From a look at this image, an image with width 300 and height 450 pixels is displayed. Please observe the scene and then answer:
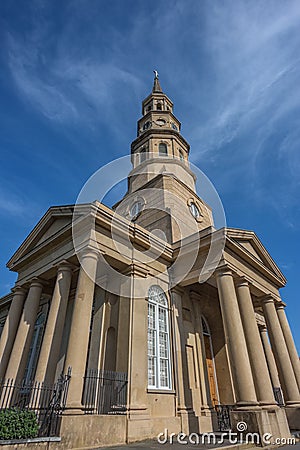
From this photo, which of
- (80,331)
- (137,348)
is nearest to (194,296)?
(137,348)

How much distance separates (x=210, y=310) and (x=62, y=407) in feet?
31.8

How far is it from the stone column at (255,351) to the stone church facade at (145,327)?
0.13ft

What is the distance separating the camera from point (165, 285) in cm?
1327

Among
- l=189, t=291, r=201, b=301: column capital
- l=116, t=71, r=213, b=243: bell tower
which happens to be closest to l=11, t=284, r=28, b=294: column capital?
l=116, t=71, r=213, b=243: bell tower

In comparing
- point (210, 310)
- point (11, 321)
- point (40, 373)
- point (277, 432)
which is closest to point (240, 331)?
point (277, 432)

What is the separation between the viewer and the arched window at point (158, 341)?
11195 mm

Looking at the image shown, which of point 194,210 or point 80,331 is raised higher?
point 194,210

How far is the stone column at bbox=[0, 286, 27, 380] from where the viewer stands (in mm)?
12344

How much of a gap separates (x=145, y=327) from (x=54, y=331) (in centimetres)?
332

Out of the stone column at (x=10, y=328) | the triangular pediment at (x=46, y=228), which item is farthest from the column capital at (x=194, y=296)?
the stone column at (x=10, y=328)

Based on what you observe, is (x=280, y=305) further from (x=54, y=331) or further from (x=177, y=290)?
(x=54, y=331)

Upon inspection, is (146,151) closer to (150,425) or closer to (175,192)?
(175,192)

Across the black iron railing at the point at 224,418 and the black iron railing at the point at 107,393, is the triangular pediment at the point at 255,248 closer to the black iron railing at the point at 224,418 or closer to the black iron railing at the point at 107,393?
the black iron railing at the point at 224,418

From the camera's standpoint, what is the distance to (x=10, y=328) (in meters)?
12.9
